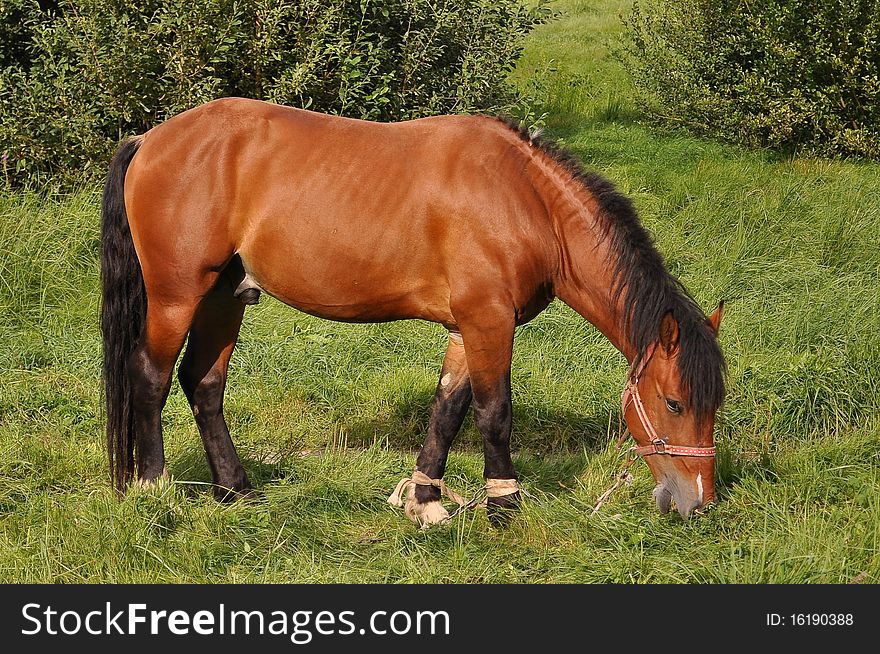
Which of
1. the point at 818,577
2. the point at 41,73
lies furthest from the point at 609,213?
the point at 41,73

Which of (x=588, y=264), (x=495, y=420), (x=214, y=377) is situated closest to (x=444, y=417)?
(x=495, y=420)

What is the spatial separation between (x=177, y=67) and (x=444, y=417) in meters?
4.80

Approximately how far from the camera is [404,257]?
15.5 ft

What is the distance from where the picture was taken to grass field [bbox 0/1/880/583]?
13.9 ft

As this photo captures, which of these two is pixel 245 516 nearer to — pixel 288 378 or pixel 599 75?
pixel 288 378

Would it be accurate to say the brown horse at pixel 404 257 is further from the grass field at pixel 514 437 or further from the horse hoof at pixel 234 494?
the grass field at pixel 514 437

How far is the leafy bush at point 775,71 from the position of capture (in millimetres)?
10797

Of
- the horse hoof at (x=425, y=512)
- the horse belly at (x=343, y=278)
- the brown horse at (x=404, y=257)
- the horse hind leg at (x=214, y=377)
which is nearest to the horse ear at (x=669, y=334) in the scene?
the brown horse at (x=404, y=257)

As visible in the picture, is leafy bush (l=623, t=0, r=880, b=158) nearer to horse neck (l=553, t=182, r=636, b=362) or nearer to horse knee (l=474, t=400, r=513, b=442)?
horse neck (l=553, t=182, r=636, b=362)

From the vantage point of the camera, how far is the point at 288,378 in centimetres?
658

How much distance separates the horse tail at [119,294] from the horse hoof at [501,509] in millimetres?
1824

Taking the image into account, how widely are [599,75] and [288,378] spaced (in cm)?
1169

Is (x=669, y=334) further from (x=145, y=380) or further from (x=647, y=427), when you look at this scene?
(x=145, y=380)

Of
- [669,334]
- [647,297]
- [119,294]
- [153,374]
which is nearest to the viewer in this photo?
[669,334]
